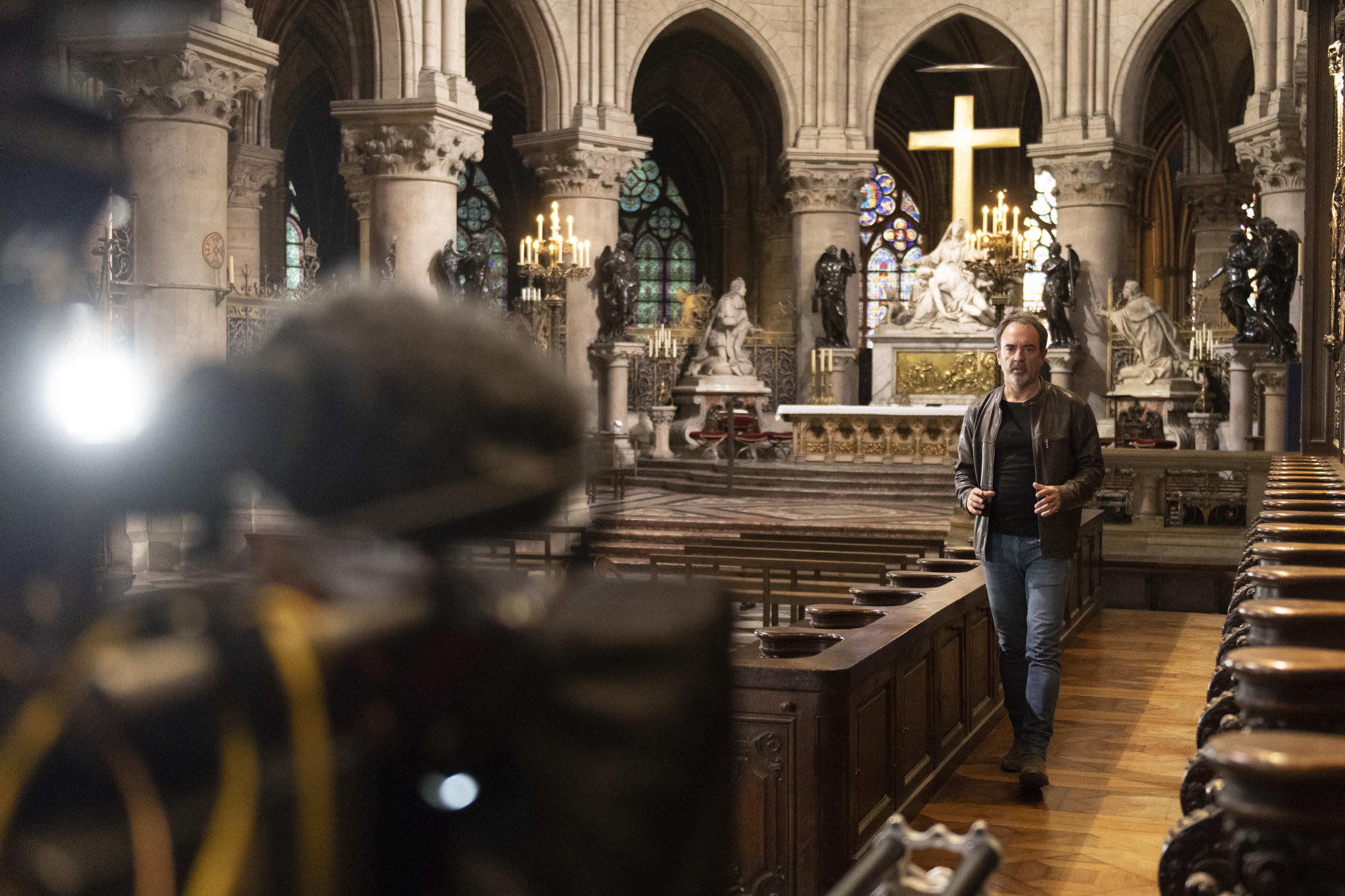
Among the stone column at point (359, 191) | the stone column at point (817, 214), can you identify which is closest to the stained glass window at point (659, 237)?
the stone column at point (817, 214)

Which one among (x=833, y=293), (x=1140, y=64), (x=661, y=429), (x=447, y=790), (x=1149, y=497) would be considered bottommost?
(x=1149, y=497)

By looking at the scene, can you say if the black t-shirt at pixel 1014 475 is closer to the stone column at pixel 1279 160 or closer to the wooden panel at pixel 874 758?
the wooden panel at pixel 874 758

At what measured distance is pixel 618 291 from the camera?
19.5 metres

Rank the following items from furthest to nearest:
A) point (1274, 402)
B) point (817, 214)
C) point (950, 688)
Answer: point (817, 214)
point (1274, 402)
point (950, 688)

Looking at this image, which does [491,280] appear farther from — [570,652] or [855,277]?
[570,652]

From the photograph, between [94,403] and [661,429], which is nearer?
[94,403]

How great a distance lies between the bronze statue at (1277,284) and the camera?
16.4m

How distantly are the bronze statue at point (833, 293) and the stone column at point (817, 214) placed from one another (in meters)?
0.24

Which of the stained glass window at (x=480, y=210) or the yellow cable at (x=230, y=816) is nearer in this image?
the yellow cable at (x=230, y=816)

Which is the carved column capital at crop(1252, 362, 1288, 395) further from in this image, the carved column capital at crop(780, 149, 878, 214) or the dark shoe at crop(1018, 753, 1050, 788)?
the dark shoe at crop(1018, 753, 1050, 788)

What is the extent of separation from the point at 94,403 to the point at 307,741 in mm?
226

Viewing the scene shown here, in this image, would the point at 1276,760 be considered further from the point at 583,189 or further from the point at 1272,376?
the point at 583,189

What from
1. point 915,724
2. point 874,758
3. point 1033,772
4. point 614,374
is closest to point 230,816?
point 874,758

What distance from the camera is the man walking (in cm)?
465
